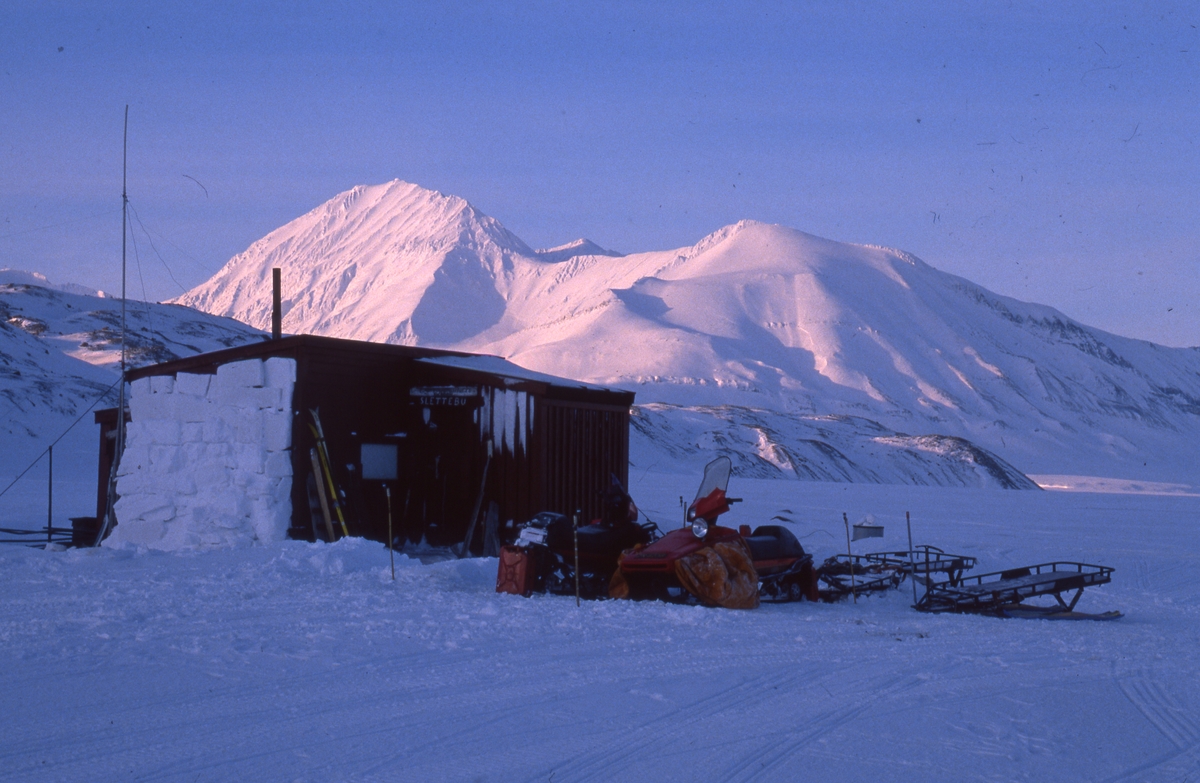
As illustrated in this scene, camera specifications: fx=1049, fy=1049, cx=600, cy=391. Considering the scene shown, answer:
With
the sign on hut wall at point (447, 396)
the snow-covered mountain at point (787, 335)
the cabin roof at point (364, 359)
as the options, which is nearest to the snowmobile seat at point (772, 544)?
the cabin roof at point (364, 359)

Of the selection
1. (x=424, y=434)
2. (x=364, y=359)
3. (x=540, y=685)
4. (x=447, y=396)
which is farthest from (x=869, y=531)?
(x=540, y=685)

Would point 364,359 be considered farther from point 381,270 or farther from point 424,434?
point 381,270

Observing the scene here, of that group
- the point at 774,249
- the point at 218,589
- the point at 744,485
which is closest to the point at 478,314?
the point at 774,249

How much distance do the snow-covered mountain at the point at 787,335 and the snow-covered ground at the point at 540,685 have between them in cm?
3675

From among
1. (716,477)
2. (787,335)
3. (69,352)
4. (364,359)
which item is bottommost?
(716,477)

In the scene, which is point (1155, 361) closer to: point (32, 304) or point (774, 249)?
point (774, 249)

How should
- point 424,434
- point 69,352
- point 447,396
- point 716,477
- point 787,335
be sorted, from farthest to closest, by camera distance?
point 787,335, point 69,352, point 424,434, point 447,396, point 716,477

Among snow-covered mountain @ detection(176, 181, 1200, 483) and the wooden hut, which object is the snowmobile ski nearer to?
the wooden hut

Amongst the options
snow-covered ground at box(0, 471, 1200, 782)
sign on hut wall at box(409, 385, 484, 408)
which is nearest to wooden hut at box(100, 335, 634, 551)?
sign on hut wall at box(409, 385, 484, 408)

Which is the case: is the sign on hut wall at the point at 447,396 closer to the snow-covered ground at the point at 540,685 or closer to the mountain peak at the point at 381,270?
the snow-covered ground at the point at 540,685

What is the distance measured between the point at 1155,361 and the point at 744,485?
97.7 metres

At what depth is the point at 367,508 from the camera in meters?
15.1

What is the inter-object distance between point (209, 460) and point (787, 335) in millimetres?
75527

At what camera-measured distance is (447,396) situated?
15.6 meters
